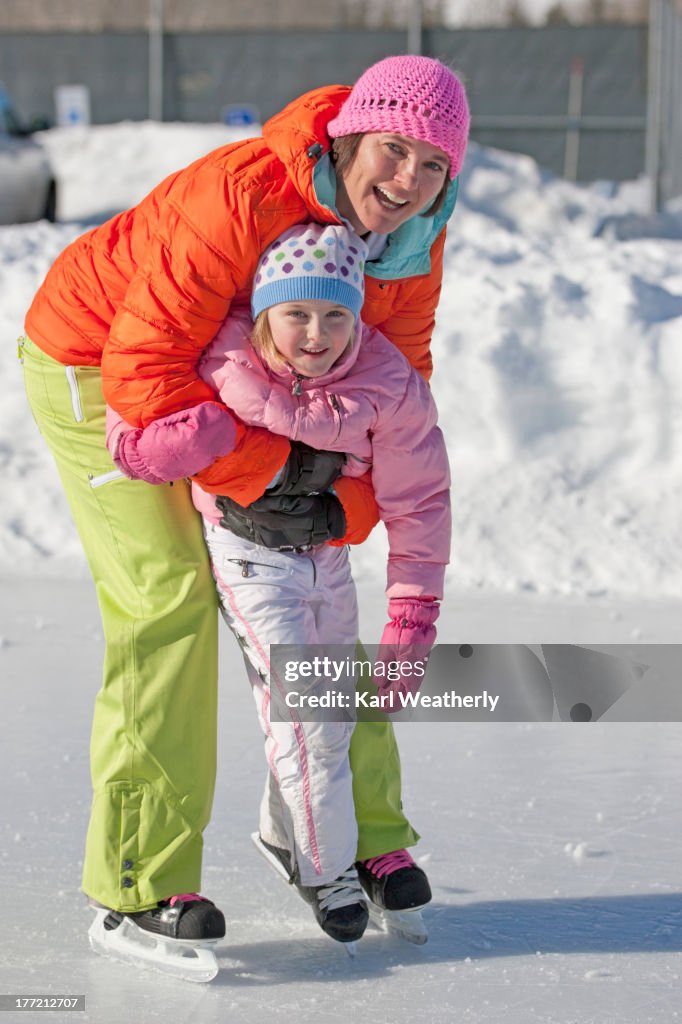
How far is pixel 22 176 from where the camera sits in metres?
11.6

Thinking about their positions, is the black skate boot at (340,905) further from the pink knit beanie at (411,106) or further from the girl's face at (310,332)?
the pink knit beanie at (411,106)

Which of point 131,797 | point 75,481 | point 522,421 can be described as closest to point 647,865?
point 131,797

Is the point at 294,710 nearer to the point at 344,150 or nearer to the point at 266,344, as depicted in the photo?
A: the point at 266,344

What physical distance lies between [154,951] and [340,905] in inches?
12.9

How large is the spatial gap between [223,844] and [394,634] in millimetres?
854

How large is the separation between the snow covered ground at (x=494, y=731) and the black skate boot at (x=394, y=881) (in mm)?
80

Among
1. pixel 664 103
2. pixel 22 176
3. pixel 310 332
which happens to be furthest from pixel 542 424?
pixel 664 103

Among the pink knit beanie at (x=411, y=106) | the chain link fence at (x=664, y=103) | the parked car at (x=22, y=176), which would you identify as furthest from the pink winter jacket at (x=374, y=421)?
the chain link fence at (x=664, y=103)

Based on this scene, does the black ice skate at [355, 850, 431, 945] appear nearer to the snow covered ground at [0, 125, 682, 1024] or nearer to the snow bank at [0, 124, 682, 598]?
the snow covered ground at [0, 125, 682, 1024]

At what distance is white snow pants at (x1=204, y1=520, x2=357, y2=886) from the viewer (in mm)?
2633

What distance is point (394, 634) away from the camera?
2.63m

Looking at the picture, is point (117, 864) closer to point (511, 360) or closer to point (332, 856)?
point (332, 856)

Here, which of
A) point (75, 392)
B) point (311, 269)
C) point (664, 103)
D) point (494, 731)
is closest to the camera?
point (311, 269)

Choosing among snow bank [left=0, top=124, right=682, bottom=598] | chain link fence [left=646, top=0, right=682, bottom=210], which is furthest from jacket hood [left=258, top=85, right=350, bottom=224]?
chain link fence [left=646, top=0, right=682, bottom=210]
